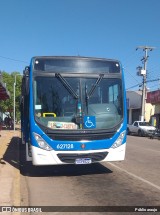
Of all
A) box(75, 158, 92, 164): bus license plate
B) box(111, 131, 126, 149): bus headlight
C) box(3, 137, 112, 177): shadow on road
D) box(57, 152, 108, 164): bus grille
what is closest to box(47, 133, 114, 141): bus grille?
box(111, 131, 126, 149): bus headlight

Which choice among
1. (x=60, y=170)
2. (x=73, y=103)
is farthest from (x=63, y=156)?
(x=60, y=170)

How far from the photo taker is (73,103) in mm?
10102

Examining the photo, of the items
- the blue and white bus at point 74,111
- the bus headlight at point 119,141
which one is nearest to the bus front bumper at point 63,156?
the blue and white bus at point 74,111

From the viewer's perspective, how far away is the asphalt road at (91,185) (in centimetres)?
747

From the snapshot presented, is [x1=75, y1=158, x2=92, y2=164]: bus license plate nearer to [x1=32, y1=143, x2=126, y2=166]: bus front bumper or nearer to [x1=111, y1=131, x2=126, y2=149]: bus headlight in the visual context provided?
[x1=32, y1=143, x2=126, y2=166]: bus front bumper

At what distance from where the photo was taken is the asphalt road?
7469 millimetres

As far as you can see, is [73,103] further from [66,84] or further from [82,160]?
[82,160]

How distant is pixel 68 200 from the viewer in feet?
24.8

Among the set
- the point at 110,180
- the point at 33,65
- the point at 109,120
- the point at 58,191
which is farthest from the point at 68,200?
the point at 33,65

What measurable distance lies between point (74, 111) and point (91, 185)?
210cm

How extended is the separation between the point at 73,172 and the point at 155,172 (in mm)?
2481

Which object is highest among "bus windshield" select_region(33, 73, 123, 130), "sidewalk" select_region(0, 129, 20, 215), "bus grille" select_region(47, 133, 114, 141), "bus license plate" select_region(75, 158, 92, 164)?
"bus windshield" select_region(33, 73, 123, 130)

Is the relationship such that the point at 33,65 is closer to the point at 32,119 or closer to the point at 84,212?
the point at 32,119

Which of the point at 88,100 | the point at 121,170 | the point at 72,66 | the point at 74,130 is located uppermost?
the point at 72,66
